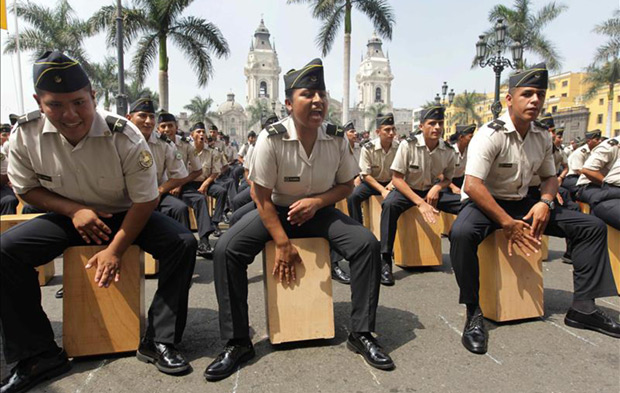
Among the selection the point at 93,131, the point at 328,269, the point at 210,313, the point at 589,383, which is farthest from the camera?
the point at 210,313

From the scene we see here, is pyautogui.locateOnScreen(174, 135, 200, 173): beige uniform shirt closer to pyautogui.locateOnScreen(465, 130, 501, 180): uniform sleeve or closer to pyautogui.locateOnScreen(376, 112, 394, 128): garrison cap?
pyautogui.locateOnScreen(376, 112, 394, 128): garrison cap

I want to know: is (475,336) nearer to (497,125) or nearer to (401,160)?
(497,125)

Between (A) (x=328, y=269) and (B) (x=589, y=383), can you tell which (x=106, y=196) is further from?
(B) (x=589, y=383)

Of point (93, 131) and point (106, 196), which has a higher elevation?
point (93, 131)

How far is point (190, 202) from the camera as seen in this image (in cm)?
543

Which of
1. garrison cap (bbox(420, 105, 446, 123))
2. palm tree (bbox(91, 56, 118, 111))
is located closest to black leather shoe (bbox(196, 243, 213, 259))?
garrison cap (bbox(420, 105, 446, 123))

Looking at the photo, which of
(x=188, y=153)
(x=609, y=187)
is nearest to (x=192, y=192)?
(x=188, y=153)

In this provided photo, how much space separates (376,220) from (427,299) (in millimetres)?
2047

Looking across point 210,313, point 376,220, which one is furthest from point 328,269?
point 376,220

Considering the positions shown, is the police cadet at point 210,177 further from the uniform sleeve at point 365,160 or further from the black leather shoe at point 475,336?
the black leather shoe at point 475,336

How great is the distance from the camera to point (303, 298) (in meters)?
2.74

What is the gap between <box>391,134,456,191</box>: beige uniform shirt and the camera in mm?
4578

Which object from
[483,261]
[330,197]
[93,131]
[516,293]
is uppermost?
[93,131]

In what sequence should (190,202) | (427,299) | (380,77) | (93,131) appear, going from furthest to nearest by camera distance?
(380,77)
(190,202)
(427,299)
(93,131)
